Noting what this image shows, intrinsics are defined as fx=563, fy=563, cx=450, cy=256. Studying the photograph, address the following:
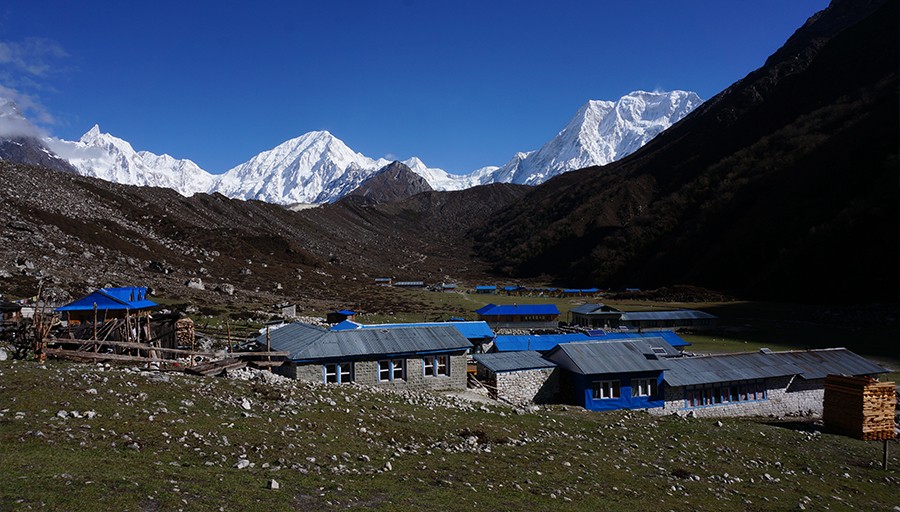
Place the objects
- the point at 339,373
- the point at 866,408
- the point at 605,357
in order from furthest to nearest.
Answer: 1. the point at 605,357
2. the point at 339,373
3. the point at 866,408

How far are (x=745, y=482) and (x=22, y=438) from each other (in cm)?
2159

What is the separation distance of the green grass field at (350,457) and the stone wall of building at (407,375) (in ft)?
15.5

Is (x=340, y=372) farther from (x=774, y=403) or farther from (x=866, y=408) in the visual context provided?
(x=774, y=403)

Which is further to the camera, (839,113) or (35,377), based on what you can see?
(839,113)

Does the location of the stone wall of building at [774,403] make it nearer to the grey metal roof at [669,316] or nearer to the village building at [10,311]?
the grey metal roof at [669,316]

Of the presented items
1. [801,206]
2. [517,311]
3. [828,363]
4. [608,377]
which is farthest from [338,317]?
[801,206]

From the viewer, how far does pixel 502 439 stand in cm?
2055

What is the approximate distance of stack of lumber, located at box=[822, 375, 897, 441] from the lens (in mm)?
29422

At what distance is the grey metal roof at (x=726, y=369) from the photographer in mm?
37438

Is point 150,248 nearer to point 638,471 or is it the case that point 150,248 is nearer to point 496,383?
point 496,383

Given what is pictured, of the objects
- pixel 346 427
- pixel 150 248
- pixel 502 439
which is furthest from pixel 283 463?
pixel 150 248

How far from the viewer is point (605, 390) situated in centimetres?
3600

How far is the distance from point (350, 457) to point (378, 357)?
50.2ft

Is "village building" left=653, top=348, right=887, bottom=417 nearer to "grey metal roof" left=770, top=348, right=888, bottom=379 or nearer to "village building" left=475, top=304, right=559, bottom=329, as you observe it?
"grey metal roof" left=770, top=348, right=888, bottom=379
